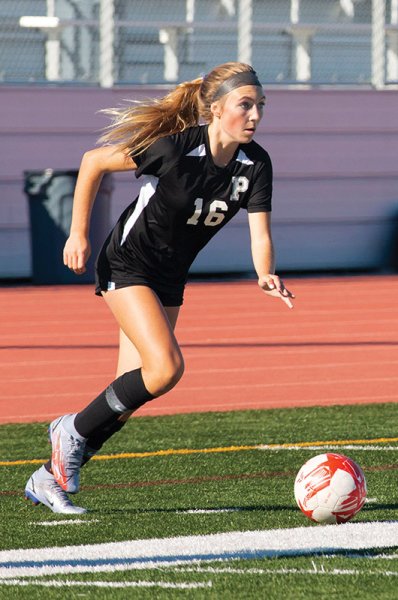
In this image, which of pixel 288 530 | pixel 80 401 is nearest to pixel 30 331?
pixel 80 401

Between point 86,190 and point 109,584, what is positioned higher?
point 86,190

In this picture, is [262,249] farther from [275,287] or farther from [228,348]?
[228,348]

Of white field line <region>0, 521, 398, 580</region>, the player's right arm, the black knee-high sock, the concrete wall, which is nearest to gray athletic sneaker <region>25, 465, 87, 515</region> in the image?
the black knee-high sock

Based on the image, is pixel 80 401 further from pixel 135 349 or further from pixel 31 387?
pixel 135 349

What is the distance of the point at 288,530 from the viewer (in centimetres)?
591

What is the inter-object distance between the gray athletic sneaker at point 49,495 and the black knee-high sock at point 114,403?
0.93 ft

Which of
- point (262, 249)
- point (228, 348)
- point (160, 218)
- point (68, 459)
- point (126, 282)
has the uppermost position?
point (160, 218)

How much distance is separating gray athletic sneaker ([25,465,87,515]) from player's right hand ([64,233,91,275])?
99 centimetres

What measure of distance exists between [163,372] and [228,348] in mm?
7877

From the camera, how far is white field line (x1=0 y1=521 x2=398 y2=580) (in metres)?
5.25

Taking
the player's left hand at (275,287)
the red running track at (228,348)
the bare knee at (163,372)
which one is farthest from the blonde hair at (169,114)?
the red running track at (228,348)

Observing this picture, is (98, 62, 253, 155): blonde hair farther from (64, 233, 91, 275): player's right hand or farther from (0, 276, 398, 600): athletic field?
(0, 276, 398, 600): athletic field

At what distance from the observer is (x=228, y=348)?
46.4 feet

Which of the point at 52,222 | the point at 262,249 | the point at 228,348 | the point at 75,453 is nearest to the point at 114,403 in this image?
the point at 75,453
